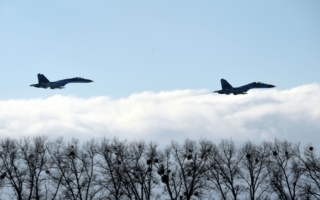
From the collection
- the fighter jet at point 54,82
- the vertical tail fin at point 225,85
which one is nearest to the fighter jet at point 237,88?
the vertical tail fin at point 225,85

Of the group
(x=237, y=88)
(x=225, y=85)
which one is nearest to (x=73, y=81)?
(x=225, y=85)

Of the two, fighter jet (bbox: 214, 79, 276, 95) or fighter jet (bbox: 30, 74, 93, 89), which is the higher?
fighter jet (bbox: 30, 74, 93, 89)

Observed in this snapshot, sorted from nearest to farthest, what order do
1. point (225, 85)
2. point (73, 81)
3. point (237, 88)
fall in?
point (237, 88)
point (225, 85)
point (73, 81)

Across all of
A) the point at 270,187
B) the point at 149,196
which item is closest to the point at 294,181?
the point at 270,187

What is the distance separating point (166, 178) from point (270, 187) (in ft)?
53.2

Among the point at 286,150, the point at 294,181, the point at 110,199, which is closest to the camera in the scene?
the point at 110,199

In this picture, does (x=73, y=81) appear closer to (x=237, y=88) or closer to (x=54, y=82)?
(x=54, y=82)

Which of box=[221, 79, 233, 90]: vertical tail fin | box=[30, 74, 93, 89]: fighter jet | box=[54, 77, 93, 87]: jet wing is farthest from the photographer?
box=[54, 77, 93, 87]: jet wing

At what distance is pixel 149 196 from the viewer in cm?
5559

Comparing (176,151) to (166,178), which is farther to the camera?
(176,151)

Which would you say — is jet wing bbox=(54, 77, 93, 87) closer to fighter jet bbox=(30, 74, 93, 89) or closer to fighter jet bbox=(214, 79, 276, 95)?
fighter jet bbox=(30, 74, 93, 89)

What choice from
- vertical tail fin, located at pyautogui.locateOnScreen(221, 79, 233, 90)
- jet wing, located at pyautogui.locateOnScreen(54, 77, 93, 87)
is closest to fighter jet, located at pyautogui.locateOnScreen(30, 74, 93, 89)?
jet wing, located at pyautogui.locateOnScreen(54, 77, 93, 87)

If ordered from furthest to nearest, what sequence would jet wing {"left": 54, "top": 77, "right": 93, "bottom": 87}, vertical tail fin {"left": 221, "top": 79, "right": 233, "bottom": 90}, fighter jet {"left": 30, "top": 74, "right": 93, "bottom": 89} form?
jet wing {"left": 54, "top": 77, "right": 93, "bottom": 87} → vertical tail fin {"left": 221, "top": 79, "right": 233, "bottom": 90} → fighter jet {"left": 30, "top": 74, "right": 93, "bottom": 89}

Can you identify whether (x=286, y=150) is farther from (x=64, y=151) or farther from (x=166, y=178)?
(x=64, y=151)
